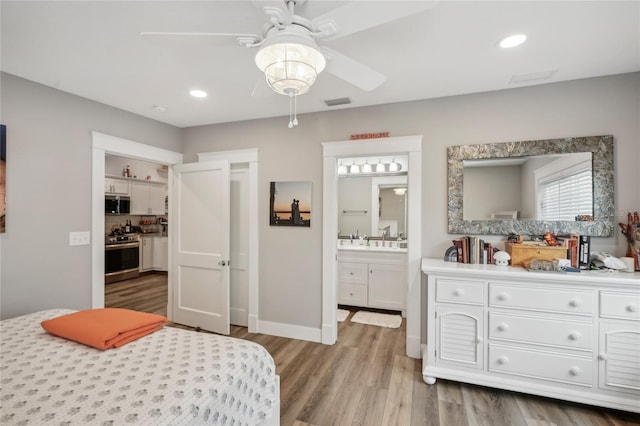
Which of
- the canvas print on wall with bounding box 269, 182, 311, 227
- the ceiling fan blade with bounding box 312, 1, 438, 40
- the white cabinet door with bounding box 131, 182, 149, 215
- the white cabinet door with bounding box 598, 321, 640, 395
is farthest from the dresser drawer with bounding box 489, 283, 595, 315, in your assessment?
the white cabinet door with bounding box 131, 182, 149, 215

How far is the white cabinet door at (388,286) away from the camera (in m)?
3.74

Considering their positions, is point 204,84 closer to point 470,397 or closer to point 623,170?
point 470,397

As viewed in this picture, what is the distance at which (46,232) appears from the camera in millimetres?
2383

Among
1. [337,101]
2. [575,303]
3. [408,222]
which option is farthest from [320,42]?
[575,303]

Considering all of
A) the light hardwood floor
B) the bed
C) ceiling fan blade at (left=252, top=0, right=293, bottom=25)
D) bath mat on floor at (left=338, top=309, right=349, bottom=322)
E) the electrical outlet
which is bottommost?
the light hardwood floor

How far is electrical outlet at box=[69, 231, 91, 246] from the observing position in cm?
255

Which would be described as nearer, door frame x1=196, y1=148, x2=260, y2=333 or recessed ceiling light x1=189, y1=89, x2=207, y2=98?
recessed ceiling light x1=189, y1=89, x2=207, y2=98

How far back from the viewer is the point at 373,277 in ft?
12.7

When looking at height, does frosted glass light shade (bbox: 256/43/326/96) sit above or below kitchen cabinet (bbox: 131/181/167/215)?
above

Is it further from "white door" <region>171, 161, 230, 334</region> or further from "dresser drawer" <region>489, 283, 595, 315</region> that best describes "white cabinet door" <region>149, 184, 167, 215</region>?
"dresser drawer" <region>489, 283, 595, 315</region>

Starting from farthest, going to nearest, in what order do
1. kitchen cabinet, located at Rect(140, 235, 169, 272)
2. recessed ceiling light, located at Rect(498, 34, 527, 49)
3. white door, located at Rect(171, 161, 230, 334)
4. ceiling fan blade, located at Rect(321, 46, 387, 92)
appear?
kitchen cabinet, located at Rect(140, 235, 169, 272) → white door, located at Rect(171, 161, 230, 334) → recessed ceiling light, located at Rect(498, 34, 527, 49) → ceiling fan blade, located at Rect(321, 46, 387, 92)

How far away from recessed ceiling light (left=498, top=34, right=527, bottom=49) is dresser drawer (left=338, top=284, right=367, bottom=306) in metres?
3.02

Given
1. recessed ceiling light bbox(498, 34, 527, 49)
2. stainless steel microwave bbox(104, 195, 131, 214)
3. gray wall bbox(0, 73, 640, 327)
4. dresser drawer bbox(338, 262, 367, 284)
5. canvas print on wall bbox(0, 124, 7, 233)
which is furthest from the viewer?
stainless steel microwave bbox(104, 195, 131, 214)

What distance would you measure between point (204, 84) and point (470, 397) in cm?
331
